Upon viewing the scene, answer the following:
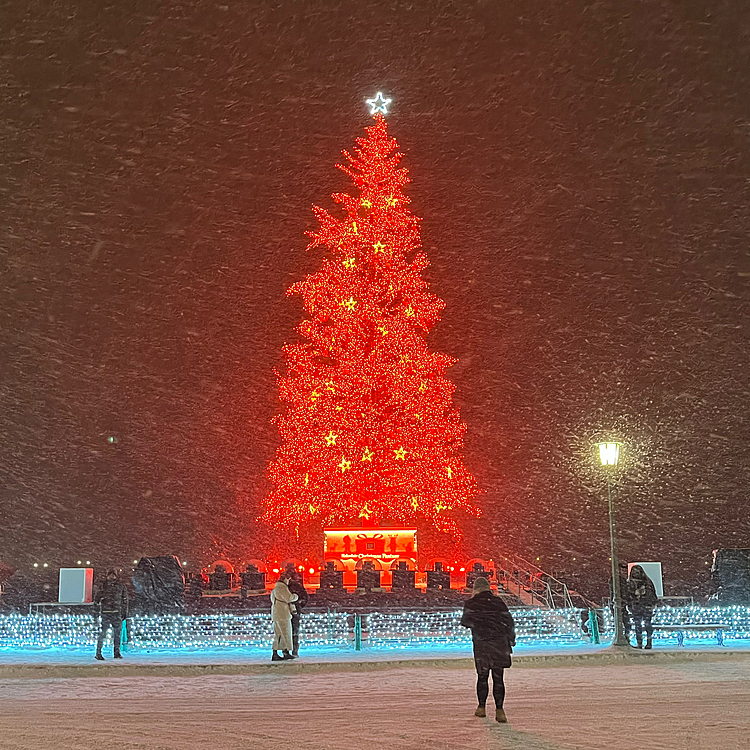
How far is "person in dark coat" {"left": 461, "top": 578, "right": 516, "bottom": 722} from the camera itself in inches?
323

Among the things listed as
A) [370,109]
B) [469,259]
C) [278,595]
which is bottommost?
[278,595]

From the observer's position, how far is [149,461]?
79.0 ft

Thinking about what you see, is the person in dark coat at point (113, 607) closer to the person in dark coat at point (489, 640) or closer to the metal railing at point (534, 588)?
the person in dark coat at point (489, 640)

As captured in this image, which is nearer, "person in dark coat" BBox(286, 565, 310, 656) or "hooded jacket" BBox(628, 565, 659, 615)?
"person in dark coat" BBox(286, 565, 310, 656)

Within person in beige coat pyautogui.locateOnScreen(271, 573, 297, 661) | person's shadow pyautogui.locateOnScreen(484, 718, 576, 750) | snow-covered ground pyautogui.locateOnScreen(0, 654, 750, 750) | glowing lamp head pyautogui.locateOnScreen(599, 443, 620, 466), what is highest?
glowing lamp head pyautogui.locateOnScreen(599, 443, 620, 466)

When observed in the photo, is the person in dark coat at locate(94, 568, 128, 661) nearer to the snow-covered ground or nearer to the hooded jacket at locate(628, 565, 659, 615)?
the snow-covered ground

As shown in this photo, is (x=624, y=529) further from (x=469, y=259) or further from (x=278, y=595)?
(x=278, y=595)

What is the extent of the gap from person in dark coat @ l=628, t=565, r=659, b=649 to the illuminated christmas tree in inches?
273

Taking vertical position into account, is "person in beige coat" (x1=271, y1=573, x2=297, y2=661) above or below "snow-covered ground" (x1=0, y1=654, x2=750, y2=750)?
above

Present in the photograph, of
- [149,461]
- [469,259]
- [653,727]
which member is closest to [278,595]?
[653,727]

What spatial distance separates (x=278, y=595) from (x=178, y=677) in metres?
1.88

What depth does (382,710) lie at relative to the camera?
841 centimetres

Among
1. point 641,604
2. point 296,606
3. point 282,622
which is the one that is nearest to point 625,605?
point 641,604

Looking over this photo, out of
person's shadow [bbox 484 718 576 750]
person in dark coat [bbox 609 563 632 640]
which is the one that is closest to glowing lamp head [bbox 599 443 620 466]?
person in dark coat [bbox 609 563 632 640]
